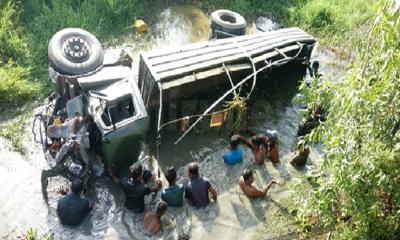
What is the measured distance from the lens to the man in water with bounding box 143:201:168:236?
746cm

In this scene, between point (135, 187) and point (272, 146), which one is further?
point (272, 146)

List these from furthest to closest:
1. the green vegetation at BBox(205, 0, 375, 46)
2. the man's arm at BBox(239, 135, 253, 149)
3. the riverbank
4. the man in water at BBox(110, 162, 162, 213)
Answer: the green vegetation at BBox(205, 0, 375, 46) < the riverbank < the man's arm at BBox(239, 135, 253, 149) < the man in water at BBox(110, 162, 162, 213)

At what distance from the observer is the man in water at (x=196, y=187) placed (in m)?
7.93

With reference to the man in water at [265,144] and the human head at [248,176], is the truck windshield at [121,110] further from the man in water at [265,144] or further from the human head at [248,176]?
the man in water at [265,144]

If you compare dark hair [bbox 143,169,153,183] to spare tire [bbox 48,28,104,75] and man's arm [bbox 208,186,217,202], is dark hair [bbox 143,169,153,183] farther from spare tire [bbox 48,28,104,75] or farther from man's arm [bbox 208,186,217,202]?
spare tire [bbox 48,28,104,75]

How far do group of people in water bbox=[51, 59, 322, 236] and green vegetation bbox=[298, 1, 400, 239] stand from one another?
1.29 m

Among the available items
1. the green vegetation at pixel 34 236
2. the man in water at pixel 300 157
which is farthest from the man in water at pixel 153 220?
the man in water at pixel 300 157

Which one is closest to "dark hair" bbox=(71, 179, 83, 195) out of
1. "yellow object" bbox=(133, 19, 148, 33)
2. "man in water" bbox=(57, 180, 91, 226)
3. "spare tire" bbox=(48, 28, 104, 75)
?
"man in water" bbox=(57, 180, 91, 226)

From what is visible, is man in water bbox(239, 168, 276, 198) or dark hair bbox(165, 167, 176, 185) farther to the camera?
man in water bbox(239, 168, 276, 198)

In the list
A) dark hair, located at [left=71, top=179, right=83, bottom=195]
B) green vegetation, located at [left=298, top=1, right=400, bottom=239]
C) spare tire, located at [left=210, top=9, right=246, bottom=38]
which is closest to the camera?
green vegetation, located at [left=298, top=1, right=400, bottom=239]

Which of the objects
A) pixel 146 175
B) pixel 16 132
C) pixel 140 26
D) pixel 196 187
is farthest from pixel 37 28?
pixel 196 187

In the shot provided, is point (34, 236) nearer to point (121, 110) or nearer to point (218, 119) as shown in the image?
point (121, 110)

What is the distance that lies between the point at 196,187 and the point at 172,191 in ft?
1.21

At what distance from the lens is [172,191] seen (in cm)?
789
